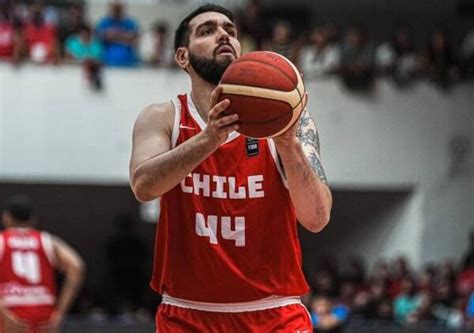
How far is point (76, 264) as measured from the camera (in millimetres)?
11539

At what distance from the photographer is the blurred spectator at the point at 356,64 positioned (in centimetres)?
2005

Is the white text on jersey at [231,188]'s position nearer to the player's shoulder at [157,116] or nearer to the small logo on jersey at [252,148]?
the small logo on jersey at [252,148]

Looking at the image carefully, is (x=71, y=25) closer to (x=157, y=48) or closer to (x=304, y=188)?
(x=157, y=48)

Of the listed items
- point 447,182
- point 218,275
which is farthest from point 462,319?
point 218,275

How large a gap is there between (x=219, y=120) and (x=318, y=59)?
14.9 m

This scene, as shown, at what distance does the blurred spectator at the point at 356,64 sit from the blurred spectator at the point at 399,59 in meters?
0.20

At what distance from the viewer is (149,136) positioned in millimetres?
5926

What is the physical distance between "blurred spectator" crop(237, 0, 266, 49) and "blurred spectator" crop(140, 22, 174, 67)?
124 cm

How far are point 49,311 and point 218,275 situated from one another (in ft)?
20.0

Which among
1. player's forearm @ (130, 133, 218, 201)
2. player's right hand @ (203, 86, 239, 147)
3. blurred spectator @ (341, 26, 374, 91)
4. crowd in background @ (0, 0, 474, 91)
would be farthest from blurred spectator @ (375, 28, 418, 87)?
player's right hand @ (203, 86, 239, 147)

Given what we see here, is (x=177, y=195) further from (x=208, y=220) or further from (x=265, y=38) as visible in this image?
(x=265, y=38)

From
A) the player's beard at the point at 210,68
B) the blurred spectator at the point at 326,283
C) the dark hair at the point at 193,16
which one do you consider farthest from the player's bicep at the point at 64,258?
the blurred spectator at the point at 326,283

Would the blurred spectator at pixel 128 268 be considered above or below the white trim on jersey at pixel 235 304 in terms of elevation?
below

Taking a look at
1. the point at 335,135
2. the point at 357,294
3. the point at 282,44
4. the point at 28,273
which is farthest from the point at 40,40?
the point at 28,273
